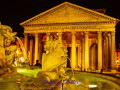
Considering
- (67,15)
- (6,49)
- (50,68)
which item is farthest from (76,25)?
(50,68)

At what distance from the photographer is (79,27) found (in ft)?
92.6

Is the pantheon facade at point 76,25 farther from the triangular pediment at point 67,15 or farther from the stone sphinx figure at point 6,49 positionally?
the stone sphinx figure at point 6,49

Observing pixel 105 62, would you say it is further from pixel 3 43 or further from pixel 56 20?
pixel 3 43

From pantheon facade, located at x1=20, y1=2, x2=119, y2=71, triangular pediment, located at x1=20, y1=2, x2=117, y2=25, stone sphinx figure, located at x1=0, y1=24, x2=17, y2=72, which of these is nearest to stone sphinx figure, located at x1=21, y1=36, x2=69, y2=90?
stone sphinx figure, located at x1=0, y1=24, x2=17, y2=72

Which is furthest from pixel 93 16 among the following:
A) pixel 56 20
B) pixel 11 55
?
pixel 11 55

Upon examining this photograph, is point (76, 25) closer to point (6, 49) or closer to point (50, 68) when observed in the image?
point (6, 49)

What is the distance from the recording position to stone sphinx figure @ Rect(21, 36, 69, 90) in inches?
179

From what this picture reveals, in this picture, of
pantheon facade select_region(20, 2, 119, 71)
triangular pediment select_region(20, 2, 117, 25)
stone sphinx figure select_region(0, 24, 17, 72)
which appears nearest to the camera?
stone sphinx figure select_region(0, 24, 17, 72)

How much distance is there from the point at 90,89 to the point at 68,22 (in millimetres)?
22659

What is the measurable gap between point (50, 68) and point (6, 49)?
359 cm

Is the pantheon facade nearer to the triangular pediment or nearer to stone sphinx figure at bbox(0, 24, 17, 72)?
the triangular pediment

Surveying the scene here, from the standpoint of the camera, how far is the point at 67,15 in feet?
93.1

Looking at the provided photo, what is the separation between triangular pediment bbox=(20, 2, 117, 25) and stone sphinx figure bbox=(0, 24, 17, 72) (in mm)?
21111

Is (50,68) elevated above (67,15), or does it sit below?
below
